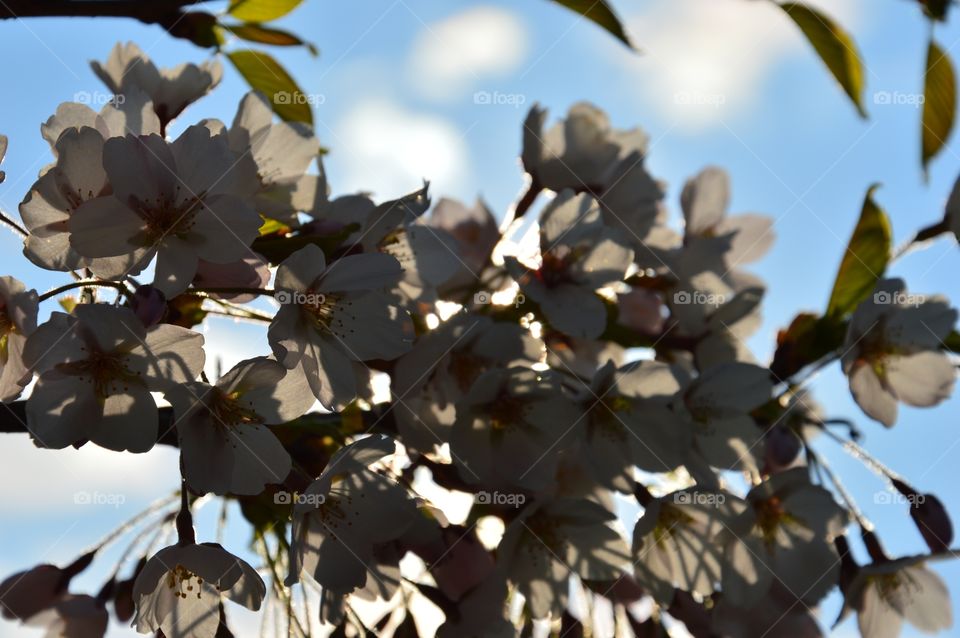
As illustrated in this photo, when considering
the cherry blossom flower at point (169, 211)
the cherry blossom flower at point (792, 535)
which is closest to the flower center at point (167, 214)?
the cherry blossom flower at point (169, 211)

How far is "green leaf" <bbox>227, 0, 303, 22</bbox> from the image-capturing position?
157 cm

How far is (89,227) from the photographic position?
3.42ft

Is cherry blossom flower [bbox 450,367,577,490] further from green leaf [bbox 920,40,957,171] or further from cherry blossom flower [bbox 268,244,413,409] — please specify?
green leaf [bbox 920,40,957,171]

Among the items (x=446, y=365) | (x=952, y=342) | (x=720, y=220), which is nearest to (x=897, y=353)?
(x=952, y=342)

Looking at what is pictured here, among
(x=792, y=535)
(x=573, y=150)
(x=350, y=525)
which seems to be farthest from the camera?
(x=573, y=150)

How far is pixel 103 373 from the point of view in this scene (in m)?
1.05

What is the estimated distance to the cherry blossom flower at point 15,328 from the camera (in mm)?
1032

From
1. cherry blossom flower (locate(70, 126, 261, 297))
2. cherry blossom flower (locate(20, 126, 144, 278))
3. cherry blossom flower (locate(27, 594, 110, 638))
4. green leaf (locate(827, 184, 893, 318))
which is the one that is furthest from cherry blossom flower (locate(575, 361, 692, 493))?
cherry blossom flower (locate(27, 594, 110, 638))

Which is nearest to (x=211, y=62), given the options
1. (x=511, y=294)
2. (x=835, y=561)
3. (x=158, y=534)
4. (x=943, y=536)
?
(x=511, y=294)

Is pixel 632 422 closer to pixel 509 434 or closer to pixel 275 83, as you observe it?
pixel 509 434

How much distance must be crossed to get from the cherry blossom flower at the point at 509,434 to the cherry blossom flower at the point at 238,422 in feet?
0.95

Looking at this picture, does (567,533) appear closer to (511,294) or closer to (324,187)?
(511,294)

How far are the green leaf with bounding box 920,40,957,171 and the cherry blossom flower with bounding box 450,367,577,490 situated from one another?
873mm

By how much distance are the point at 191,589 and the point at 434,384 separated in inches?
18.9
